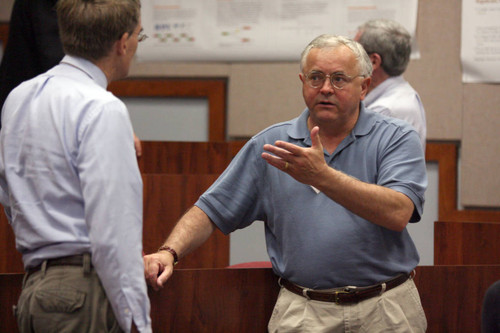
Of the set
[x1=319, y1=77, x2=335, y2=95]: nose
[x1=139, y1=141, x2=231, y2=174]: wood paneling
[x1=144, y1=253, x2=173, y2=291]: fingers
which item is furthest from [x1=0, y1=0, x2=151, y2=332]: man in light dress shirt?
[x1=139, y1=141, x2=231, y2=174]: wood paneling

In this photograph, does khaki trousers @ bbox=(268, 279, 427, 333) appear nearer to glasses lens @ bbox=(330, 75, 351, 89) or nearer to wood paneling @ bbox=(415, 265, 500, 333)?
wood paneling @ bbox=(415, 265, 500, 333)

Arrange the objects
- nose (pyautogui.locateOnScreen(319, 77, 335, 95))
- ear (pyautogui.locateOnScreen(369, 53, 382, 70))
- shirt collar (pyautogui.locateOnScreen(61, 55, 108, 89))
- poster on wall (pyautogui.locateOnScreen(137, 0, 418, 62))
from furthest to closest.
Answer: poster on wall (pyautogui.locateOnScreen(137, 0, 418, 62)), ear (pyautogui.locateOnScreen(369, 53, 382, 70)), nose (pyautogui.locateOnScreen(319, 77, 335, 95)), shirt collar (pyautogui.locateOnScreen(61, 55, 108, 89))

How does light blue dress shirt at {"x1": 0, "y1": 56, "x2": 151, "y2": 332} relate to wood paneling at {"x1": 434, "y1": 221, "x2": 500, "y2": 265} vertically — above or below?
above

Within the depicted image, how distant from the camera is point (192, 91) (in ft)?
Result: 13.2

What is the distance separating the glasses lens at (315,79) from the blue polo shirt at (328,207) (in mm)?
101

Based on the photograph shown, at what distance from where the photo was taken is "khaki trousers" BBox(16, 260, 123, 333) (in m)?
1.37

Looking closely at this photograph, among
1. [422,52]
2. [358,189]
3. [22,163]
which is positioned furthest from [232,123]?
[22,163]

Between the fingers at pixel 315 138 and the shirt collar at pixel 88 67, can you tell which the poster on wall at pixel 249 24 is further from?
the shirt collar at pixel 88 67

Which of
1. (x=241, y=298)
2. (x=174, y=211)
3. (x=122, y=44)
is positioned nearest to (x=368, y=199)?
(x=241, y=298)

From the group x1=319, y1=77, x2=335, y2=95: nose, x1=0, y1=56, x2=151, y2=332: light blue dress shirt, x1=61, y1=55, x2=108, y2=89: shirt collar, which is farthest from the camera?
x1=319, y1=77, x2=335, y2=95: nose

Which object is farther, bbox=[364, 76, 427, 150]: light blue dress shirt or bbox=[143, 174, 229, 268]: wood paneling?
bbox=[364, 76, 427, 150]: light blue dress shirt

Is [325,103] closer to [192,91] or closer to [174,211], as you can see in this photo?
[174,211]

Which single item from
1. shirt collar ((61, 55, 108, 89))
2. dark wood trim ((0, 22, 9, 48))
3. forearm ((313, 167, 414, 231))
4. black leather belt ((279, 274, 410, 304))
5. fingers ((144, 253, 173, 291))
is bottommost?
black leather belt ((279, 274, 410, 304))

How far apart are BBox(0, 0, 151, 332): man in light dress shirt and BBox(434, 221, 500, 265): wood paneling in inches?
52.5
